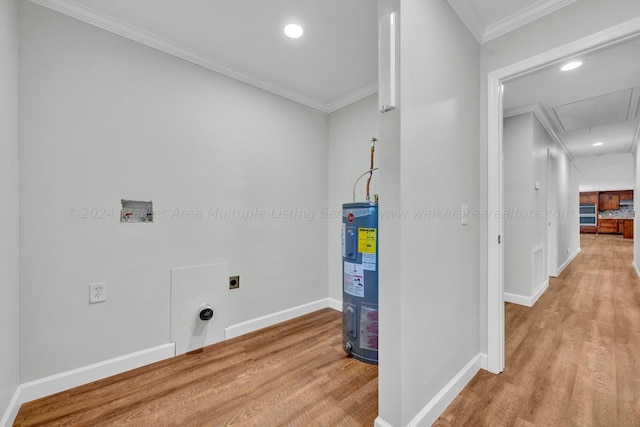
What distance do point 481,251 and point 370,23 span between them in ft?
5.80

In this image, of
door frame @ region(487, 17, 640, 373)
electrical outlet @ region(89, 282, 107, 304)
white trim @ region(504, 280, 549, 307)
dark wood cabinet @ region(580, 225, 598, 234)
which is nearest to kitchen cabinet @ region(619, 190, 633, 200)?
dark wood cabinet @ region(580, 225, 598, 234)

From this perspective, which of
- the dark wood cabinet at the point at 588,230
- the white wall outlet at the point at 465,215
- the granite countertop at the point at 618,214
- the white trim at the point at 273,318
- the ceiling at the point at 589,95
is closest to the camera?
the white wall outlet at the point at 465,215

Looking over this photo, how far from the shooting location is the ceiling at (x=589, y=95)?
2197 mm

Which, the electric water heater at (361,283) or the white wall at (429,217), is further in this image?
the electric water heater at (361,283)

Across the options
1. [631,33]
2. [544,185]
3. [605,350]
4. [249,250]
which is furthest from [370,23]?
[544,185]

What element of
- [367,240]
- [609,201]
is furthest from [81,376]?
[609,201]

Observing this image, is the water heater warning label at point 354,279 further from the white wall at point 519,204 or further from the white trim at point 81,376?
the white wall at point 519,204

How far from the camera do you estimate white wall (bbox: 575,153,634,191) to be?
23.6 ft

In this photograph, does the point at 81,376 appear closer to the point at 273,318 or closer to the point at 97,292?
the point at 97,292

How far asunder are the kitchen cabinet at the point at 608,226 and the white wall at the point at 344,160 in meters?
13.7

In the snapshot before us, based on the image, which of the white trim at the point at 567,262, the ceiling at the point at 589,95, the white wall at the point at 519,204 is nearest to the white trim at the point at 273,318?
the white wall at the point at 519,204

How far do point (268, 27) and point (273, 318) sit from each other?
249 cm

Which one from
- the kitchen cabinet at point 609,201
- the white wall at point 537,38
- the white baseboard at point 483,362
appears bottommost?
the white baseboard at point 483,362

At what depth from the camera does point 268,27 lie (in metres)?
1.87
